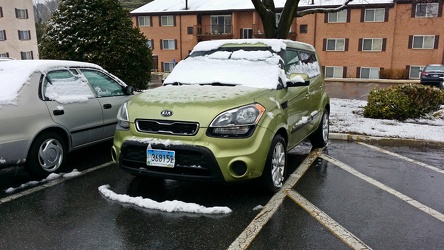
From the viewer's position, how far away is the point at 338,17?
107 ft

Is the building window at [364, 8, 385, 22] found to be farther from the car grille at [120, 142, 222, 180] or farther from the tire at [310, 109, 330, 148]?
the car grille at [120, 142, 222, 180]

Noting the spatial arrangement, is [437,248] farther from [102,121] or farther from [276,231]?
[102,121]

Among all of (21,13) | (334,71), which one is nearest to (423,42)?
(334,71)

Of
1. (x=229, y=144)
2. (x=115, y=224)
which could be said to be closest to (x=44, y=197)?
(x=115, y=224)

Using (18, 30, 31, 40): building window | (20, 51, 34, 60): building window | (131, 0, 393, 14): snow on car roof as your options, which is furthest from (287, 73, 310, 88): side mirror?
(18, 30, 31, 40): building window

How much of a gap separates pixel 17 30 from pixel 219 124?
41.5 meters

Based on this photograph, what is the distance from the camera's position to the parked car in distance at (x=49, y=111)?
181 inches

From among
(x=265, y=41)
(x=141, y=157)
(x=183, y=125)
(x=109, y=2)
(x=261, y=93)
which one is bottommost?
(x=141, y=157)

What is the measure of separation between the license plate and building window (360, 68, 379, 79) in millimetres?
31534

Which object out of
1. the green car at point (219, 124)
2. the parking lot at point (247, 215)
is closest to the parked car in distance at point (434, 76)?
the parking lot at point (247, 215)

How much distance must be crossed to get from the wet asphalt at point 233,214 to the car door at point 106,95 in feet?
2.58

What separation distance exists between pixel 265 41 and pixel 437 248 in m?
3.44

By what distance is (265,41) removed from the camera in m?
5.50

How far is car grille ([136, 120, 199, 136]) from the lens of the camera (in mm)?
3980
